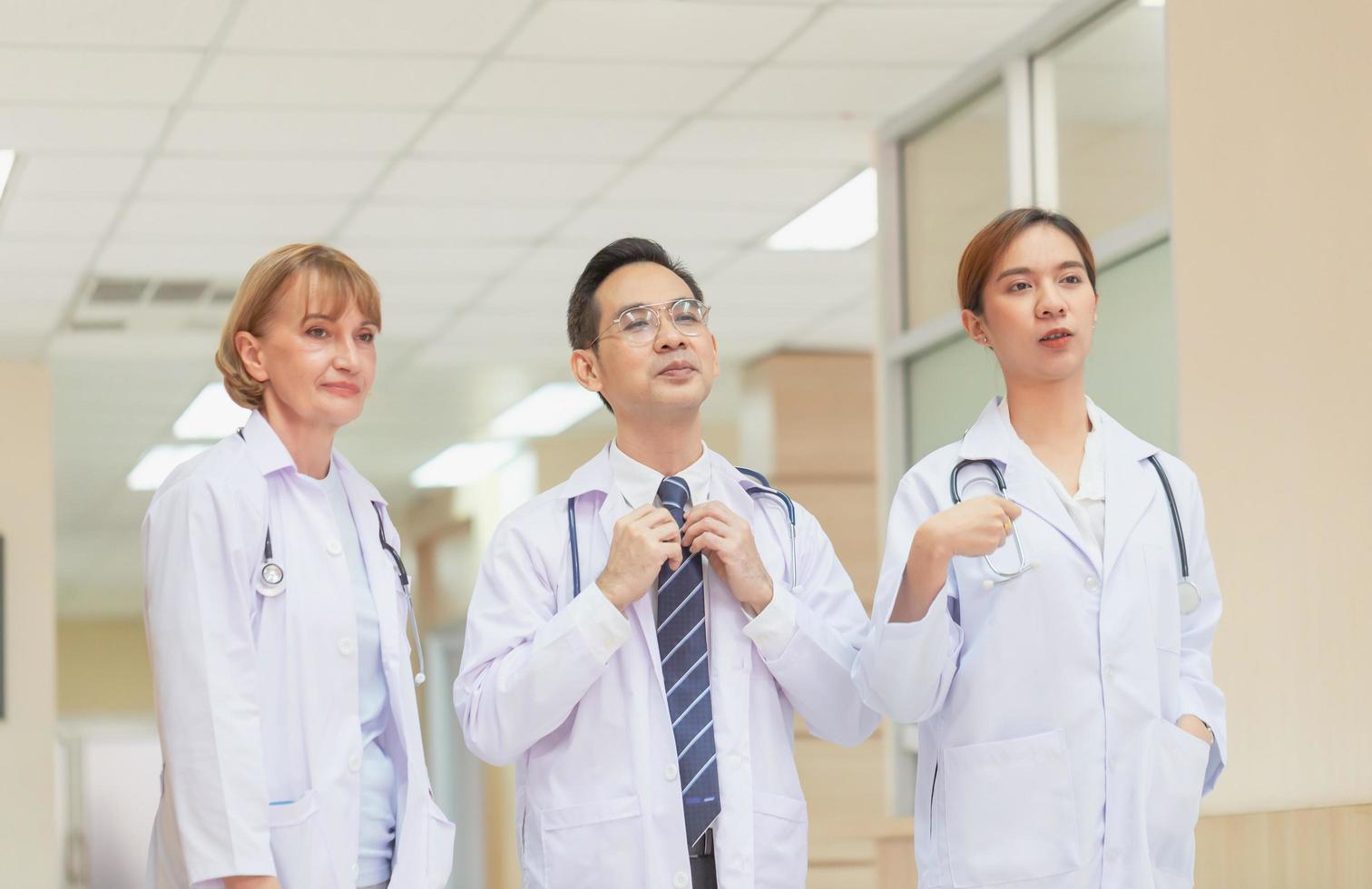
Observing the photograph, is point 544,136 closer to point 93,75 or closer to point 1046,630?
point 93,75

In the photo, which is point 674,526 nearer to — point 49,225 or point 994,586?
point 994,586

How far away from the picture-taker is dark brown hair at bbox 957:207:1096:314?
2.43 m

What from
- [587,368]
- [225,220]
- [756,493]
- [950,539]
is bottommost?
[950,539]

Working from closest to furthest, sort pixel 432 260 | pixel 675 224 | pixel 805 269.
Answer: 1. pixel 675 224
2. pixel 432 260
3. pixel 805 269

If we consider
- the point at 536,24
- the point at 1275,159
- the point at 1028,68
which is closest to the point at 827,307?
the point at 1028,68

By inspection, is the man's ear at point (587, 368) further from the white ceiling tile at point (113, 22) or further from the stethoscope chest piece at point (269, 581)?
the white ceiling tile at point (113, 22)

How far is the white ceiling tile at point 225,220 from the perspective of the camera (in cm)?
621

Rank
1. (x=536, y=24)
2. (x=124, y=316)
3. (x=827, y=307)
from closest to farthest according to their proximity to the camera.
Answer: (x=536, y=24), (x=124, y=316), (x=827, y=307)

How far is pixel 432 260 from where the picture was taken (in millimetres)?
7090

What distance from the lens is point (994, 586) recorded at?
230cm

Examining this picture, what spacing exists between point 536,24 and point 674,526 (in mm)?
2702

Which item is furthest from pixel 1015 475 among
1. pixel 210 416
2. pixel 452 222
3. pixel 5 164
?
pixel 210 416

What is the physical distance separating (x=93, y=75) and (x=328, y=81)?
25.7 inches

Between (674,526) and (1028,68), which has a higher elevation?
(1028,68)
